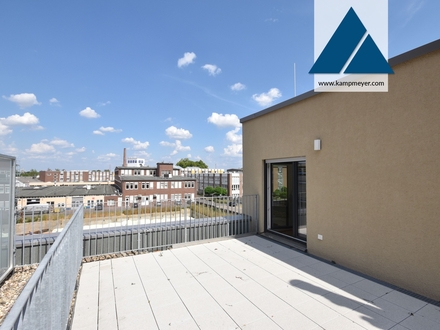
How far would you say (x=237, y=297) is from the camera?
2.90m

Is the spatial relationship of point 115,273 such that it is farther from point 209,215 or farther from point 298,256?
point 298,256

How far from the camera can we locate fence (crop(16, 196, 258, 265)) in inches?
157

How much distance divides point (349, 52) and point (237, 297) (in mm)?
4618

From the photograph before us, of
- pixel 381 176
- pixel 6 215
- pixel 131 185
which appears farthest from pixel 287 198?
pixel 131 185

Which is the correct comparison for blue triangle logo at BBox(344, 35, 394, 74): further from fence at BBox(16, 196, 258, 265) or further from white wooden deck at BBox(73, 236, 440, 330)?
fence at BBox(16, 196, 258, 265)

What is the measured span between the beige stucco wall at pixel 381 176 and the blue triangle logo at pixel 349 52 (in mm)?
494

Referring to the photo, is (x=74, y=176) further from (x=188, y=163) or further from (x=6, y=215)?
(x=6, y=215)

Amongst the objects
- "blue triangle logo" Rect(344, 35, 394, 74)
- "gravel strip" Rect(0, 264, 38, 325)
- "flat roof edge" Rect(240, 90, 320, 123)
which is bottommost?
"gravel strip" Rect(0, 264, 38, 325)

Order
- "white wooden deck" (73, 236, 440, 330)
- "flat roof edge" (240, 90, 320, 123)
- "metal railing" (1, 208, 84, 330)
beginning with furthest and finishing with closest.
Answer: "flat roof edge" (240, 90, 320, 123)
"white wooden deck" (73, 236, 440, 330)
"metal railing" (1, 208, 84, 330)

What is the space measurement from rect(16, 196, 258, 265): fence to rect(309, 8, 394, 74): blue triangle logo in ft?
12.0

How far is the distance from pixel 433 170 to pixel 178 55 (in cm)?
1110

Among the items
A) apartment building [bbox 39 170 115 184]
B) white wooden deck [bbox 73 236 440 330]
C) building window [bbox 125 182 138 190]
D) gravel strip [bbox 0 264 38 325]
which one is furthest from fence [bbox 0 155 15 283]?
apartment building [bbox 39 170 115 184]

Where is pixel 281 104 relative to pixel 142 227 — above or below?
above

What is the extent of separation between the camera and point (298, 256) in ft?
14.3
